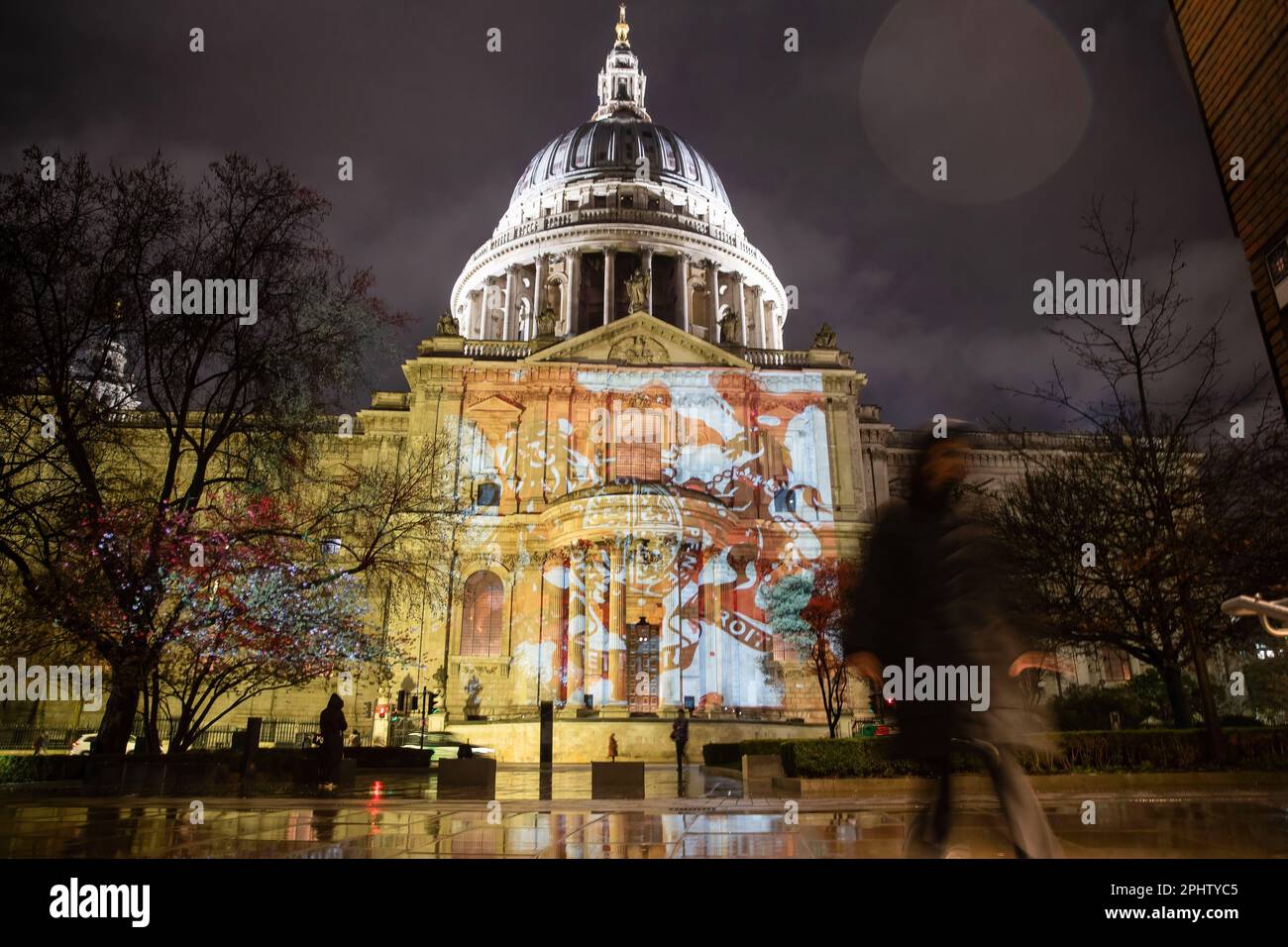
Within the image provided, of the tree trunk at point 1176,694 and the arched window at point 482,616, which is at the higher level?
the arched window at point 482,616

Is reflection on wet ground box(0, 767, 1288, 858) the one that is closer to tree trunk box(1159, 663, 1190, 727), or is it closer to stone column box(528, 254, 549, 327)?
tree trunk box(1159, 663, 1190, 727)

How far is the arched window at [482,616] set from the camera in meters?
40.1

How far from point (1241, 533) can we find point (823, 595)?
63.3 feet

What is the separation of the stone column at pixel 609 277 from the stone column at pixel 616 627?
28041 millimetres

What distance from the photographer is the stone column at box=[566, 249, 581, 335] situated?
63.4 m

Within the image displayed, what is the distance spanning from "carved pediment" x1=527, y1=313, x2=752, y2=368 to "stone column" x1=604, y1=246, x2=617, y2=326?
51.0 ft

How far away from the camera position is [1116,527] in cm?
1909

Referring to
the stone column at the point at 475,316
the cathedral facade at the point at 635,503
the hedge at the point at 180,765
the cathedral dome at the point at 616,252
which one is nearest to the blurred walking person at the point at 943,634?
the hedge at the point at 180,765

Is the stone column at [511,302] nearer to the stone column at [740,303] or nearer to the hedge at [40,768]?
the stone column at [740,303]

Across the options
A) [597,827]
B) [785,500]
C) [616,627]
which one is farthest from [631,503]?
[597,827]

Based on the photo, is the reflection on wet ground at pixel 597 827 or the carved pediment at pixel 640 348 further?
the carved pediment at pixel 640 348

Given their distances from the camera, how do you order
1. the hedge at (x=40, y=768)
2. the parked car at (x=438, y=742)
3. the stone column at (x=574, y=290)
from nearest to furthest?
the hedge at (x=40, y=768)
the parked car at (x=438, y=742)
the stone column at (x=574, y=290)
